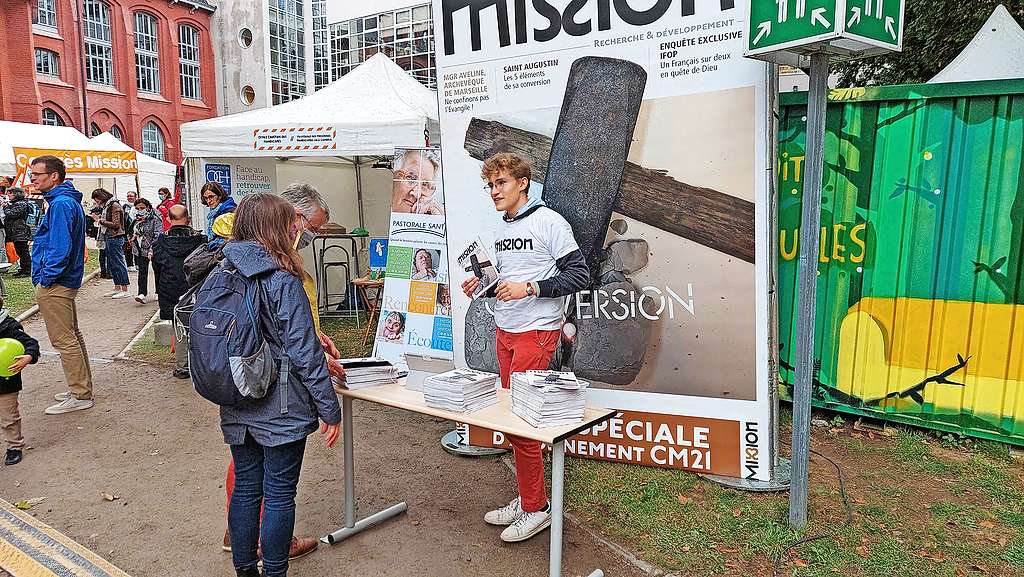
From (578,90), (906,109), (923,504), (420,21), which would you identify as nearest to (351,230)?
(578,90)

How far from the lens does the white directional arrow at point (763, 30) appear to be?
10.2 ft

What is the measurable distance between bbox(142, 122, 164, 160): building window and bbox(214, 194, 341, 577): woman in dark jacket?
43.7 metres

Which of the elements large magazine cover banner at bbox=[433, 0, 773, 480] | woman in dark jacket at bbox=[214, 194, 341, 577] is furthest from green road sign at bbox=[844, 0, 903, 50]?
woman in dark jacket at bbox=[214, 194, 341, 577]

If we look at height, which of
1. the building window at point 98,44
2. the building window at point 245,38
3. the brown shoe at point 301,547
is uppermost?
the building window at point 245,38

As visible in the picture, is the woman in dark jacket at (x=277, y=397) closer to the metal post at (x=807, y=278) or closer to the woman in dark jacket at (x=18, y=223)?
the metal post at (x=807, y=278)

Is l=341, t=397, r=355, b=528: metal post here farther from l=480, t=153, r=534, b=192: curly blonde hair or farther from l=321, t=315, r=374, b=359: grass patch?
l=321, t=315, r=374, b=359: grass patch

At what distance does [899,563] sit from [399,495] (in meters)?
2.63

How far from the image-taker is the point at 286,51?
181ft

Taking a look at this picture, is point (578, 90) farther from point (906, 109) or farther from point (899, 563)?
point (899, 563)

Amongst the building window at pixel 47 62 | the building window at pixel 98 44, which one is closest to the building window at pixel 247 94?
the building window at pixel 98 44

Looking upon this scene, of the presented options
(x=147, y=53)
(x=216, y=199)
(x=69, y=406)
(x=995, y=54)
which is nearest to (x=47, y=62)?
(x=147, y=53)

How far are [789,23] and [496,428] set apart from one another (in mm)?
2150

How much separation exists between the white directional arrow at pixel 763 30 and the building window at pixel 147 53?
45.4 metres

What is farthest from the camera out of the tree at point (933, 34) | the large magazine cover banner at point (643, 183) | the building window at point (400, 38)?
the building window at point (400, 38)
